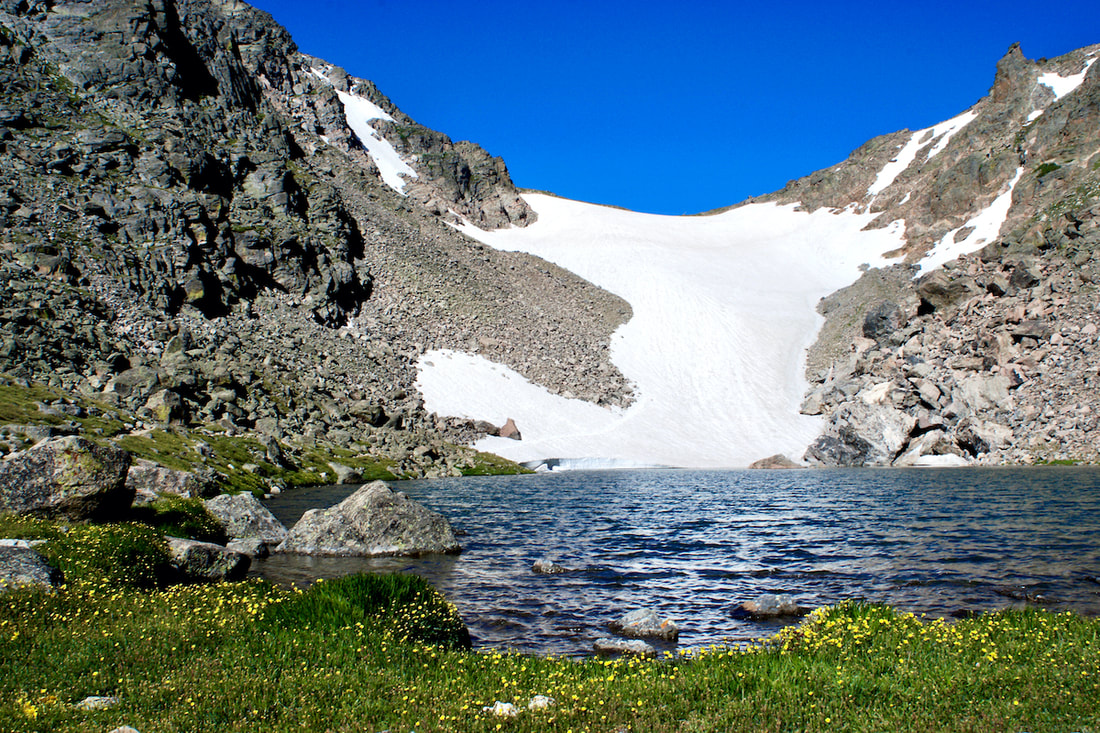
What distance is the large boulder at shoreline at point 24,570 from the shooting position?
12739 mm

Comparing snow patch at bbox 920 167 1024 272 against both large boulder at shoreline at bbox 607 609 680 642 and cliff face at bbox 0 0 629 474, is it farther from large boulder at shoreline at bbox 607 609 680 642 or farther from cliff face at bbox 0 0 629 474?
large boulder at shoreline at bbox 607 609 680 642

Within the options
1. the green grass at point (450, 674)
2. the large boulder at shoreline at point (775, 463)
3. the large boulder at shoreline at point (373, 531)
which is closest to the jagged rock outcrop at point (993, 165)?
the large boulder at shoreline at point (775, 463)

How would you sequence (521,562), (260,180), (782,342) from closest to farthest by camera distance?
(521,562) < (260,180) < (782,342)

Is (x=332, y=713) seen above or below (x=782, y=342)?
below

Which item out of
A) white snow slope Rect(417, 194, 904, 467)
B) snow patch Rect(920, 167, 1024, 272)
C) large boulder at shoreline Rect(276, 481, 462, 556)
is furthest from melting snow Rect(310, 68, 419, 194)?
large boulder at shoreline Rect(276, 481, 462, 556)

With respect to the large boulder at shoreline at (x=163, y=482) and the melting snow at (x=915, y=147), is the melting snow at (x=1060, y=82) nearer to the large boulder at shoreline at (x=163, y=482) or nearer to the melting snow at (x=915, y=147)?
the melting snow at (x=915, y=147)

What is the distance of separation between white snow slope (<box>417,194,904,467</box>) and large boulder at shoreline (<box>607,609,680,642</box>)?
60431mm

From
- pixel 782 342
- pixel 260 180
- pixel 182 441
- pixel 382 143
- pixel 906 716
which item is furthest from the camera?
pixel 382 143

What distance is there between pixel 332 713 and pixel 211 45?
5173 inches

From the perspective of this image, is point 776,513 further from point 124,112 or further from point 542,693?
point 124,112

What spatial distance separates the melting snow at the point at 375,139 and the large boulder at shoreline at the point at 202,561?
125 m

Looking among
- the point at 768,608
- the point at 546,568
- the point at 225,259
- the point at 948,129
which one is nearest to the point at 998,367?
the point at 546,568

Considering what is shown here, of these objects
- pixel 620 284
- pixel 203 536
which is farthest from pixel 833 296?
pixel 203 536

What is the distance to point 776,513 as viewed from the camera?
35.8 meters
